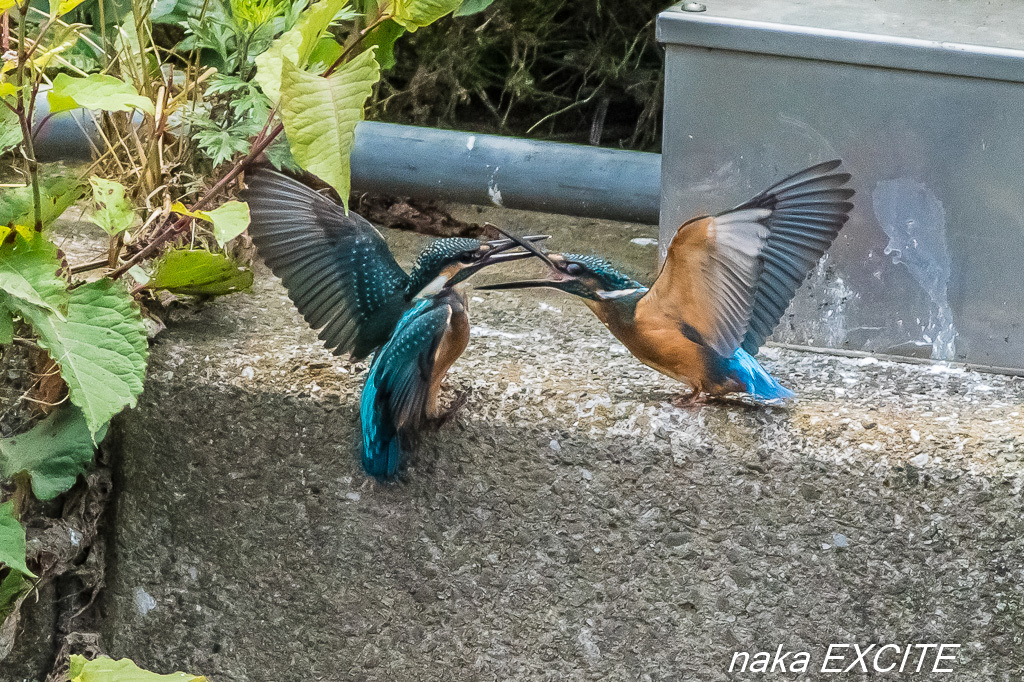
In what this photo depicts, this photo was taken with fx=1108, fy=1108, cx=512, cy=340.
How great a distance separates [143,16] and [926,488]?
0.97m

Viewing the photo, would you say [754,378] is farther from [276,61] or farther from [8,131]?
[8,131]

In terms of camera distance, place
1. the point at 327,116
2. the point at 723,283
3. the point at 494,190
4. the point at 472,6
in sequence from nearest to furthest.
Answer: the point at 327,116 → the point at 723,283 → the point at 494,190 → the point at 472,6

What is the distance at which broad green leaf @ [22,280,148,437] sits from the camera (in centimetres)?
101

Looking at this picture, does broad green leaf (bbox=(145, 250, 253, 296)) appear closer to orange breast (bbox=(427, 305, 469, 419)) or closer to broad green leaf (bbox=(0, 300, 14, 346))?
broad green leaf (bbox=(0, 300, 14, 346))

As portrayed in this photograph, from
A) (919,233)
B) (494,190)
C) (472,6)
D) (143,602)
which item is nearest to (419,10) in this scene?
(494,190)

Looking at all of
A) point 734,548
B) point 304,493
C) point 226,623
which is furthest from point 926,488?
point 226,623

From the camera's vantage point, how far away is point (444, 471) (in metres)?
1.21

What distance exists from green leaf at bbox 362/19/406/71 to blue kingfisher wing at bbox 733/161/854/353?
0.52 meters

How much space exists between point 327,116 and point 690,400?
475 millimetres

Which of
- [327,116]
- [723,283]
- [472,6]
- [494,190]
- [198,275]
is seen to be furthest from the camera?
[472,6]

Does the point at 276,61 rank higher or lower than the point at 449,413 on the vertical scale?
higher

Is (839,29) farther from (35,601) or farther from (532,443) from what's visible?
(35,601)

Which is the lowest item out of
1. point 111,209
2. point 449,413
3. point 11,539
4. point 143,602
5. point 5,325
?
point 143,602

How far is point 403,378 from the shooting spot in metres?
1.08
